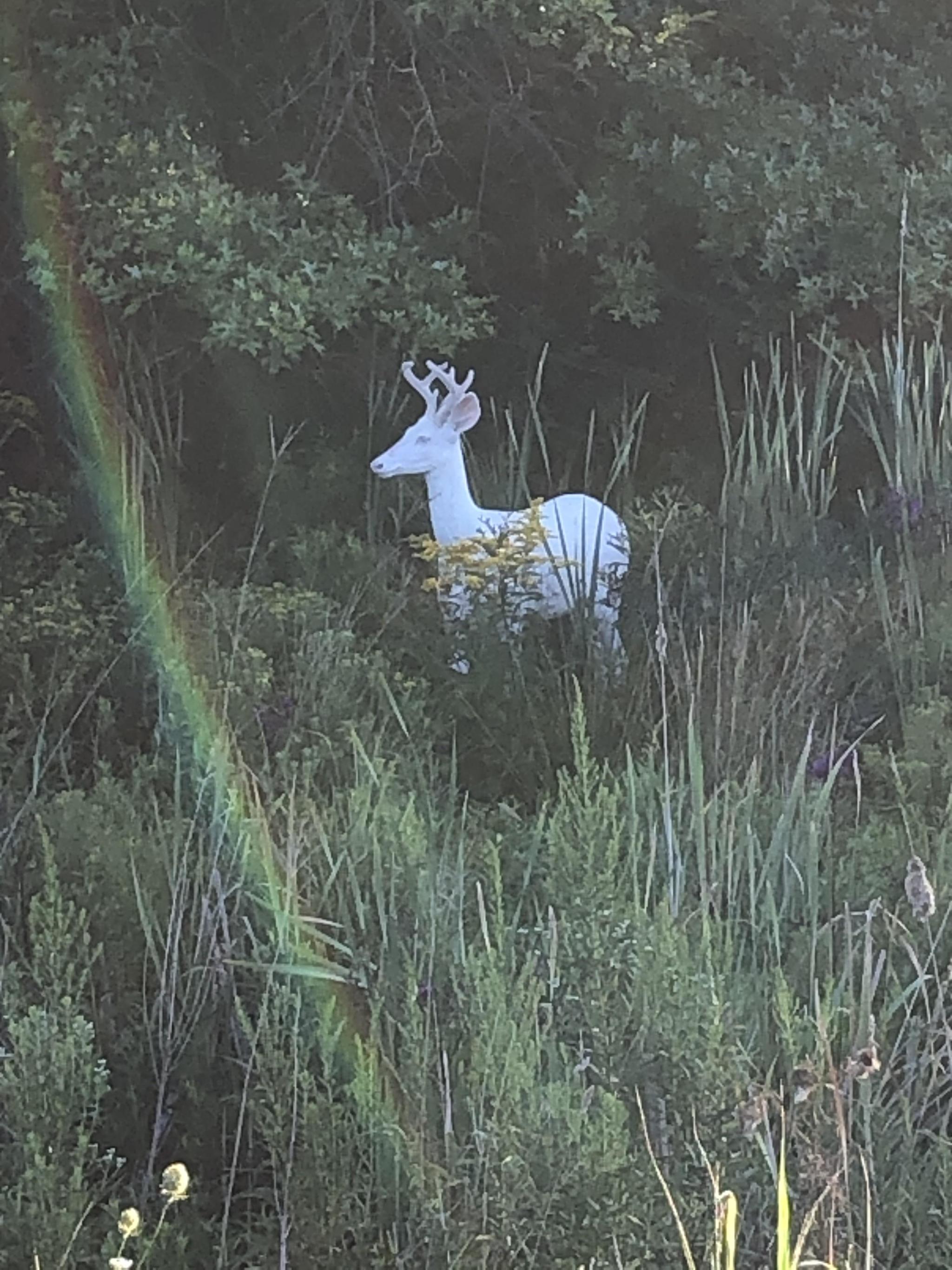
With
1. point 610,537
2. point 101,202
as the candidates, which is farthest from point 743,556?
point 101,202

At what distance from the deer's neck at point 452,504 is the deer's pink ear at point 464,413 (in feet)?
0.20

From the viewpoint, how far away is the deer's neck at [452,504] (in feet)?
13.3

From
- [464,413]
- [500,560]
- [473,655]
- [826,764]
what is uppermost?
[464,413]

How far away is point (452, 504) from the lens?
4.05m

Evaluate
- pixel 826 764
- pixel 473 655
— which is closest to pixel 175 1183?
pixel 826 764

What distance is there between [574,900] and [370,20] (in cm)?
346

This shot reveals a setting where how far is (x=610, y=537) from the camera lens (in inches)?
160

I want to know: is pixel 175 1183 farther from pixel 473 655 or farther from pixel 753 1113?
pixel 473 655

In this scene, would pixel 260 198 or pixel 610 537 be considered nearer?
pixel 610 537

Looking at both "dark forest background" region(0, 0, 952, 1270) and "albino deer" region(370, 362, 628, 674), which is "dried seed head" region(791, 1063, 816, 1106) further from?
"albino deer" region(370, 362, 628, 674)

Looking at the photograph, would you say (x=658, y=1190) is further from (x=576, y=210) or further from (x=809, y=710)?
(x=576, y=210)

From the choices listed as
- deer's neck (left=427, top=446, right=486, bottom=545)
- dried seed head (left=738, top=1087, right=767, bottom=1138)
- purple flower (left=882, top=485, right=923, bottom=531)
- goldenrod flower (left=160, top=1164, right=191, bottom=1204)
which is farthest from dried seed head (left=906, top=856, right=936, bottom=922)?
purple flower (left=882, top=485, right=923, bottom=531)

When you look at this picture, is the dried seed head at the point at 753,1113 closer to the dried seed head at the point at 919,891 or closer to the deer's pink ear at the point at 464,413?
the dried seed head at the point at 919,891

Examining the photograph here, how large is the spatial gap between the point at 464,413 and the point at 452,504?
0.75 ft
